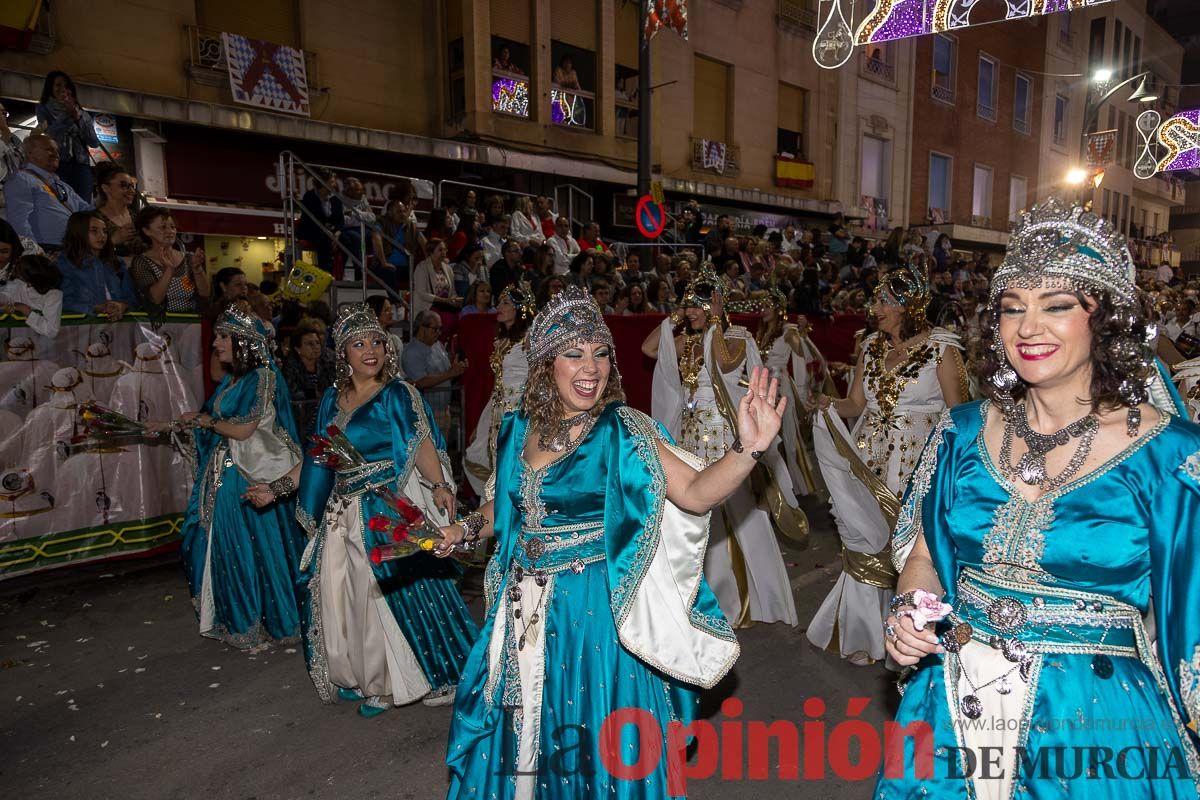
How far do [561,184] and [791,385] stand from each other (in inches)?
437

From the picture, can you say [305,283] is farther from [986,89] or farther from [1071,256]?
[986,89]

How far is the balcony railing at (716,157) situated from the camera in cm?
2012

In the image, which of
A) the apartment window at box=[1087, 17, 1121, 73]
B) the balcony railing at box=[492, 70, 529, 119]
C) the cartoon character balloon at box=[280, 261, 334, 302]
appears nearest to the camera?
the cartoon character balloon at box=[280, 261, 334, 302]

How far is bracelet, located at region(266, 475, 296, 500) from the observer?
4.46 m

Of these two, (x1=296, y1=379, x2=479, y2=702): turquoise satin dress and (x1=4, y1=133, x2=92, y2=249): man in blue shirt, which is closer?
(x1=296, y1=379, x2=479, y2=702): turquoise satin dress

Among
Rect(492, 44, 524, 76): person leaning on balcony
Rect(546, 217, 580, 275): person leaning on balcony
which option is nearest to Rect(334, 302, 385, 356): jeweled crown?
Rect(546, 217, 580, 275): person leaning on balcony

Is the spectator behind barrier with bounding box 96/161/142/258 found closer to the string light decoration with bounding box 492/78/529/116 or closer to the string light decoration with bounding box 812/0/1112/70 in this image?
the string light decoration with bounding box 812/0/1112/70

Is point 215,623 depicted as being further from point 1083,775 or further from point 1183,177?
point 1183,177

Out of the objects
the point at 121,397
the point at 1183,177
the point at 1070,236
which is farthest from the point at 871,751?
the point at 1183,177

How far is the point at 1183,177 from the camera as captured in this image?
140ft

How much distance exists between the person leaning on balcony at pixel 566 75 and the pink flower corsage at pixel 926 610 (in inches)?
670

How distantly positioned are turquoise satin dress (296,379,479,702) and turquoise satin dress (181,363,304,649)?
83 cm

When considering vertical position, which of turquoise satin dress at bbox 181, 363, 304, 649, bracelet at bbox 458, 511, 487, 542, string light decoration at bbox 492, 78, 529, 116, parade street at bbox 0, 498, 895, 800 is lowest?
parade street at bbox 0, 498, 895, 800

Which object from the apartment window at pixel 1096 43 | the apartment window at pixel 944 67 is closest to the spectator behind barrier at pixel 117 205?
the apartment window at pixel 944 67
